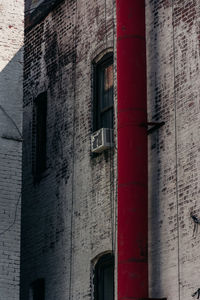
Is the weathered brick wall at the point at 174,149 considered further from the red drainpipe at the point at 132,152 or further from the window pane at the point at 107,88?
the window pane at the point at 107,88

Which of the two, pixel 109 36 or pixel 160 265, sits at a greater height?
pixel 109 36

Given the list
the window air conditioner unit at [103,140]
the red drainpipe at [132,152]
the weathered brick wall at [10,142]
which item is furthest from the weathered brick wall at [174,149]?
the weathered brick wall at [10,142]

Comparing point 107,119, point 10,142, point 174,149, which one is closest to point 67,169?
point 107,119

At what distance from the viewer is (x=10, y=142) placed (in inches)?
749

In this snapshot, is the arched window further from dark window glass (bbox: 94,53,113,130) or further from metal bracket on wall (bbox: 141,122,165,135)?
metal bracket on wall (bbox: 141,122,165,135)

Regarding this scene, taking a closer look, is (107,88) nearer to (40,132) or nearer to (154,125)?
(154,125)

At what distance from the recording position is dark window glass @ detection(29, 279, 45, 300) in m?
20.9

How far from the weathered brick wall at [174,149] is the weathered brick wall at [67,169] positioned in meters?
1.57

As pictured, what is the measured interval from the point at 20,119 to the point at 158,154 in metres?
3.39

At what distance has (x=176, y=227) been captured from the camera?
1630 cm

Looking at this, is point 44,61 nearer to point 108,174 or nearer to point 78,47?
point 78,47

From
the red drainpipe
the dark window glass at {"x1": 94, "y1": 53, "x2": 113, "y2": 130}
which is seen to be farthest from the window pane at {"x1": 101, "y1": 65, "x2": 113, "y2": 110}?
the red drainpipe

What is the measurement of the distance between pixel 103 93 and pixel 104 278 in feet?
12.4

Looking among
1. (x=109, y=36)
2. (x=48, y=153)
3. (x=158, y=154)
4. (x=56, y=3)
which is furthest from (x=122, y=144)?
(x=56, y=3)
